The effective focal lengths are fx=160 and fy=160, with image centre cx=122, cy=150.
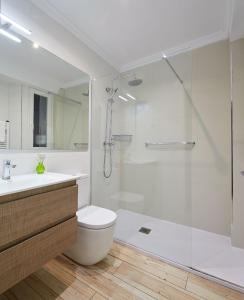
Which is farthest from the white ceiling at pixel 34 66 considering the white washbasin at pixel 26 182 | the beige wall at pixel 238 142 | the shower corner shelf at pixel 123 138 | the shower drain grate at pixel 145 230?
the shower drain grate at pixel 145 230

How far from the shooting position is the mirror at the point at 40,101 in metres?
1.29

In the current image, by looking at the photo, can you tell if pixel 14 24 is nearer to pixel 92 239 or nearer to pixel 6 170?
pixel 6 170

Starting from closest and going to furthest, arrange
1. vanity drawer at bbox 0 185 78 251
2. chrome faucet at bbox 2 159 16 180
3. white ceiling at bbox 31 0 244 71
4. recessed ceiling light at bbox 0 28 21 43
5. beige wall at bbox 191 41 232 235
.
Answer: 1. vanity drawer at bbox 0 185 78 251
2. chrome faucet at bbox 2 159 16 180
3. recessed ceiling light at bbox 0 28 21 43
4. white ceiling at bbox 31 0 244 71
5. beige wall at bbox 191 41 232 235

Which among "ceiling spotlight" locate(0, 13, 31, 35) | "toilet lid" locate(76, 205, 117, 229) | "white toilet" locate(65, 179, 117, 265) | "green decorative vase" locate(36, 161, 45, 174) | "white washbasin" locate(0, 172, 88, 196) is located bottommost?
"white toilet" locate(65, 179, 117, 265)

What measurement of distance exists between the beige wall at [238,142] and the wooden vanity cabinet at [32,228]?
67.5 inches

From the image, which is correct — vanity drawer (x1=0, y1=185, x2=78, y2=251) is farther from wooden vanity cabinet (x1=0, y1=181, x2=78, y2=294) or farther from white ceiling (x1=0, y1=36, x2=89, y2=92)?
white ceiling (x1=0, y1=36, x2=89, y2=92)

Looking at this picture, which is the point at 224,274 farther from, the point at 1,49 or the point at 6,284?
the point at 1,49

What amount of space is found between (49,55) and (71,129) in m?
0.76

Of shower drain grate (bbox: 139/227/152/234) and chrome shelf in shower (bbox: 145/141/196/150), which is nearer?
shower drain grate (bbox: 139/227/152/234)

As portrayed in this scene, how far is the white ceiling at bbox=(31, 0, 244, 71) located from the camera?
4.98 feet

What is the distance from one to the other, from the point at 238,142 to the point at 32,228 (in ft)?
6.69

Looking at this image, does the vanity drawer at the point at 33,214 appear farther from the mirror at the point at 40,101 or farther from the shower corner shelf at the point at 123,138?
the shower corner shelf at the point at 123,138

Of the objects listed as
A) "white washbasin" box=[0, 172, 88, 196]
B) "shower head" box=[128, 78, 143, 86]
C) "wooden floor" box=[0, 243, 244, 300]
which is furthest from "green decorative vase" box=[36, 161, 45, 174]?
"shower head" box=[128, 78, 143, 86]

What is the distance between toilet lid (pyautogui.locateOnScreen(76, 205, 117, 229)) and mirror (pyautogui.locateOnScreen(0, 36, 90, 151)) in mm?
713
